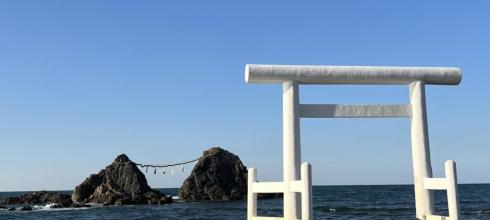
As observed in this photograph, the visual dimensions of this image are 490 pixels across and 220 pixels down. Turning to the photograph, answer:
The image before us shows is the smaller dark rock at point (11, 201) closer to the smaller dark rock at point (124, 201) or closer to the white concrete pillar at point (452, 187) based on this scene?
the smaller dark rock at point (124, 201)

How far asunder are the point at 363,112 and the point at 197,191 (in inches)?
1757

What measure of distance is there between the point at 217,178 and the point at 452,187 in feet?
148

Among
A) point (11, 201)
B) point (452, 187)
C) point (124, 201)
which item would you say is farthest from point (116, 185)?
point (452, 187)

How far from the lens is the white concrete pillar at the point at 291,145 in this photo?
10.2m

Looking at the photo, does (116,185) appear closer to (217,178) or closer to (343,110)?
(217,178)

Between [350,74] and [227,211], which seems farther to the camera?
[227,211]

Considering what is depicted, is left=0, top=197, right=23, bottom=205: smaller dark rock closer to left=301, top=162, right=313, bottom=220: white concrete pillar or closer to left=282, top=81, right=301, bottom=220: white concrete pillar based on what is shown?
left=282, top=81, right=301, bottom=220: white concrete pillar

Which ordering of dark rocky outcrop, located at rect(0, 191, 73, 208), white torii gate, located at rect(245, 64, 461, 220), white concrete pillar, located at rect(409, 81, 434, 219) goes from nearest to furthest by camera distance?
white torii gate, located at rect(245, 64, 461, 220), white concrete pillar, located at rect(409, 81, 434, 219), dark rocky outcrop, located at rect(0, 191, 73, 208)

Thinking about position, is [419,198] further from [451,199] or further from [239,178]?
[239,178]

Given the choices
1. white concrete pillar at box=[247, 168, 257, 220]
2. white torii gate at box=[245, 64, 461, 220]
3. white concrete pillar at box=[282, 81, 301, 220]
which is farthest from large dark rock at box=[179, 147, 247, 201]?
white concrete pillar at box=[282, 81, 301, 220]

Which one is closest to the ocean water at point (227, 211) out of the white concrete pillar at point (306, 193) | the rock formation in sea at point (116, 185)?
the rock formation in sea at point (116, 185)

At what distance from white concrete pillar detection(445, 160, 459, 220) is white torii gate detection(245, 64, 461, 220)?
0.22 m

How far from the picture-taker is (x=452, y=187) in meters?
9.75

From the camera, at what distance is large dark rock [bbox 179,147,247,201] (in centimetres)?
5288
